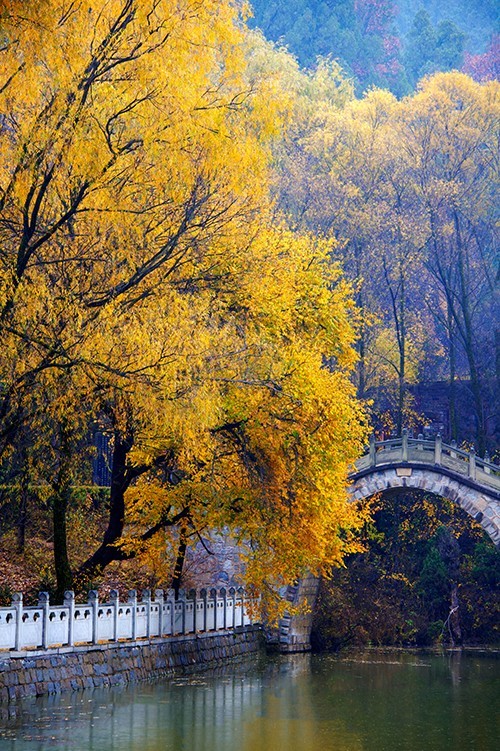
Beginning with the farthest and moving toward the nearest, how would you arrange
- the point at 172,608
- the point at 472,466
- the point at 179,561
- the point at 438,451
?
the point at 438,451 → the point at 472,466 → the point at 179,561 → the point at 172,608

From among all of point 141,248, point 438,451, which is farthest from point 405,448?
point 141,248

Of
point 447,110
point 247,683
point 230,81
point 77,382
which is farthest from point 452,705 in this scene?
point 447,110

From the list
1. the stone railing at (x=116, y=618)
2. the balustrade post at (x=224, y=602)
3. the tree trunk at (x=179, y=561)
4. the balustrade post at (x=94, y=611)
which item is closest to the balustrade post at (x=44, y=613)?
the stone railing at (x=116, y=618)

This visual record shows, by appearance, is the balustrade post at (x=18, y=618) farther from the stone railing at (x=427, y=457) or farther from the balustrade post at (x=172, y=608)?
the stone railing at (x=427, y=457)

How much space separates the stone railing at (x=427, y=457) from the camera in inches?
1358

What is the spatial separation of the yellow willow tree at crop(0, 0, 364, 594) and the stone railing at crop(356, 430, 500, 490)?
10.6 meters

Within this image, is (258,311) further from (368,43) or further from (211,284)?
(368,43)

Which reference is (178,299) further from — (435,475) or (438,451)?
(435,475)

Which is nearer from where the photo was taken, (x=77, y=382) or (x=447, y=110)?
(x=77, y=382)

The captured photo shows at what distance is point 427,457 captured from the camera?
35469mm

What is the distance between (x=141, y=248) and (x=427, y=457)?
1740 cm

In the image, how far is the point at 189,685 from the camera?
950 inches

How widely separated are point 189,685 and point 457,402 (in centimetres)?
2696

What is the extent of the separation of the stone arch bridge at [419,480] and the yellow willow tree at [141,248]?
10.3 m
